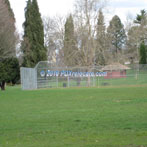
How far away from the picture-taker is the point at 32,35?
174ft

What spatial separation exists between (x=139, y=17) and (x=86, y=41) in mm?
30372

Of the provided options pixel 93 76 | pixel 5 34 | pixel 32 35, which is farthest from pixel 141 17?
pixel 5 34

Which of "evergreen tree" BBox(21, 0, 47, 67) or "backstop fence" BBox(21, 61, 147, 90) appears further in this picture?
"evergreen tree" BBox(21, 0, 47, 67)

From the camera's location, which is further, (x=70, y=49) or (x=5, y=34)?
(x=70, y=49)

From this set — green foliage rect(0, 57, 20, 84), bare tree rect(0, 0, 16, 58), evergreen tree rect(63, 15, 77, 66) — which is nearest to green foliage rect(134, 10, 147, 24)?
evergreen tree rect(63, 15, 77, 66)

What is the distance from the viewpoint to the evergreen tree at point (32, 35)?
172ft

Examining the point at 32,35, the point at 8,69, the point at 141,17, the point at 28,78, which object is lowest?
the point at 28,78

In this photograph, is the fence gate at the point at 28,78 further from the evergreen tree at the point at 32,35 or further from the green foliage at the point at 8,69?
the evergreen tree at the point at 32,35

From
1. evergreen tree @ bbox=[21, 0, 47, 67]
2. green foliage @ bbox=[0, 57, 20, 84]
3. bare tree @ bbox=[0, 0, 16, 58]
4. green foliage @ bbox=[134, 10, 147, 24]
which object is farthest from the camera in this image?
green foliage @ bbox=[134, 10, 147, 24]

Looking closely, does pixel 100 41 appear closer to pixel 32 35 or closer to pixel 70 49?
pixel 70 49

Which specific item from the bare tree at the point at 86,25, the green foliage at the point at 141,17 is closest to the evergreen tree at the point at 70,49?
the bare tree at the point at 86,25

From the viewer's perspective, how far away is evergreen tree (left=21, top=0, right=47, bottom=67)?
52406mm

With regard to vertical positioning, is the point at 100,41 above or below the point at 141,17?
below

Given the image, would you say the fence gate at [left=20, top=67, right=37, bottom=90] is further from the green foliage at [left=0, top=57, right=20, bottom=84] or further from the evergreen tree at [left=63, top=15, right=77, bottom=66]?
the evergreen tree at [left=63, top=15, right=77, bottom=66]
